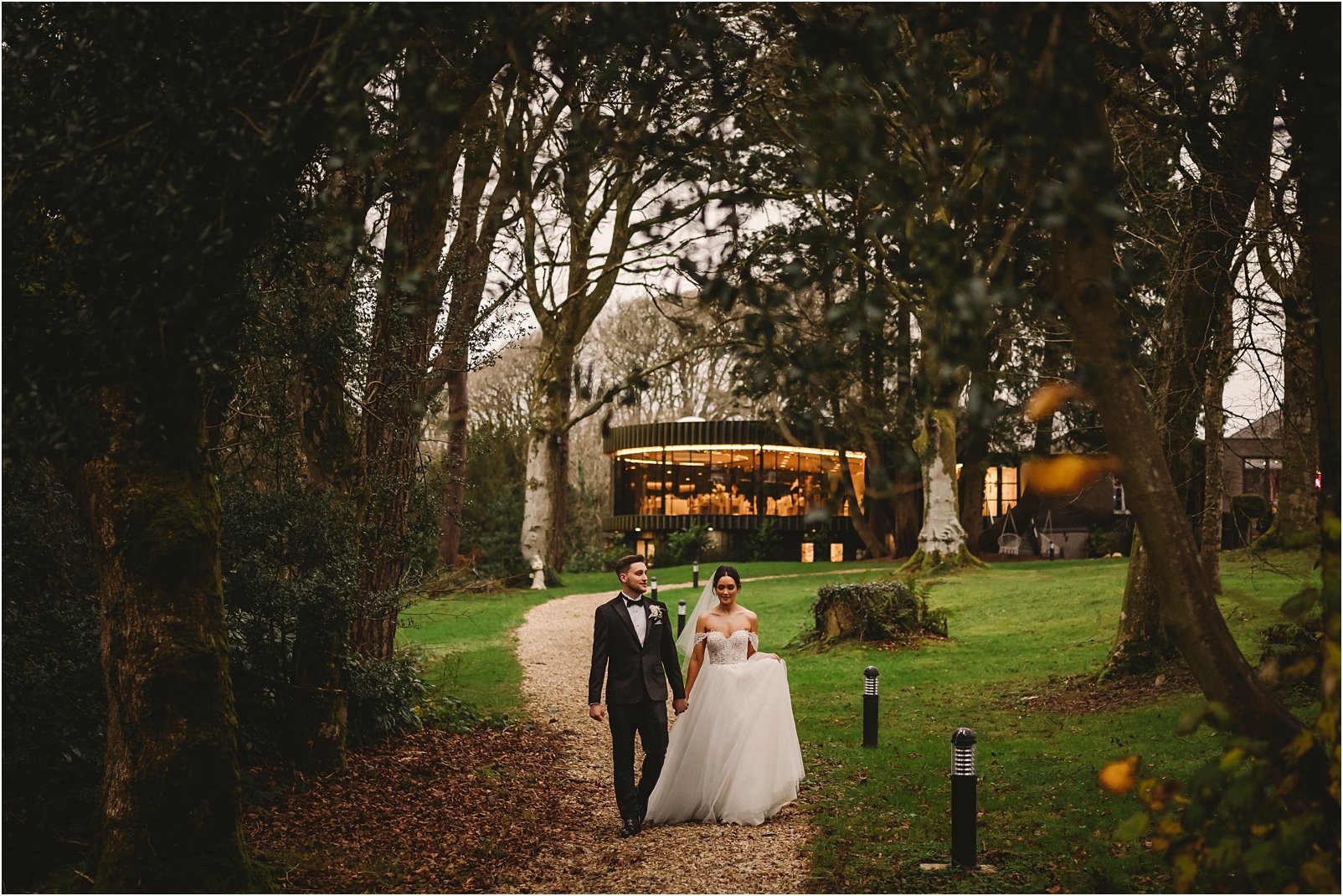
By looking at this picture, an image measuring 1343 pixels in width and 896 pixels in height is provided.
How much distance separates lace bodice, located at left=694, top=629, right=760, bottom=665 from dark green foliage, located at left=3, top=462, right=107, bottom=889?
4292mm

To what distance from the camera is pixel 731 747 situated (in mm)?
8461

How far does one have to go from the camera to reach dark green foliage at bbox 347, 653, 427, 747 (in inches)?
400

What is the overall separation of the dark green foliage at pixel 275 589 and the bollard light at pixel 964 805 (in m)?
4.92

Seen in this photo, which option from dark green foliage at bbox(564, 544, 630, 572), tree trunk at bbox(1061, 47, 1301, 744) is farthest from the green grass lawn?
dark green foliage at bbox(564, 544, 630, 572)

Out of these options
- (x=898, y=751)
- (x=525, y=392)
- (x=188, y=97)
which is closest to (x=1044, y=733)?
(x=898, y=751)

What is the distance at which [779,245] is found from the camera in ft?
18.6

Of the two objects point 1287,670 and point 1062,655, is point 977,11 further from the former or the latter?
point 1062,655

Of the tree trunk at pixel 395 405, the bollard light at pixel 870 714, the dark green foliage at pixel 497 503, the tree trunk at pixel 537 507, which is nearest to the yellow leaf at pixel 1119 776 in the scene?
the tree trunk at pixel 395 405

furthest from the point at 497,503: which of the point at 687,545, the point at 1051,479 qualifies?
the point at 1051,479

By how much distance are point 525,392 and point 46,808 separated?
34.5 meters

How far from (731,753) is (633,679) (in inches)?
36.6

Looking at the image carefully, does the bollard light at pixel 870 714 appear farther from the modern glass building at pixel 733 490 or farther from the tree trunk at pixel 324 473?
the modern glass building at pixel 733 490

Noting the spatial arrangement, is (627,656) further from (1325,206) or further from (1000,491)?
(1000,491)

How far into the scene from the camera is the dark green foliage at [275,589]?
8.59m
